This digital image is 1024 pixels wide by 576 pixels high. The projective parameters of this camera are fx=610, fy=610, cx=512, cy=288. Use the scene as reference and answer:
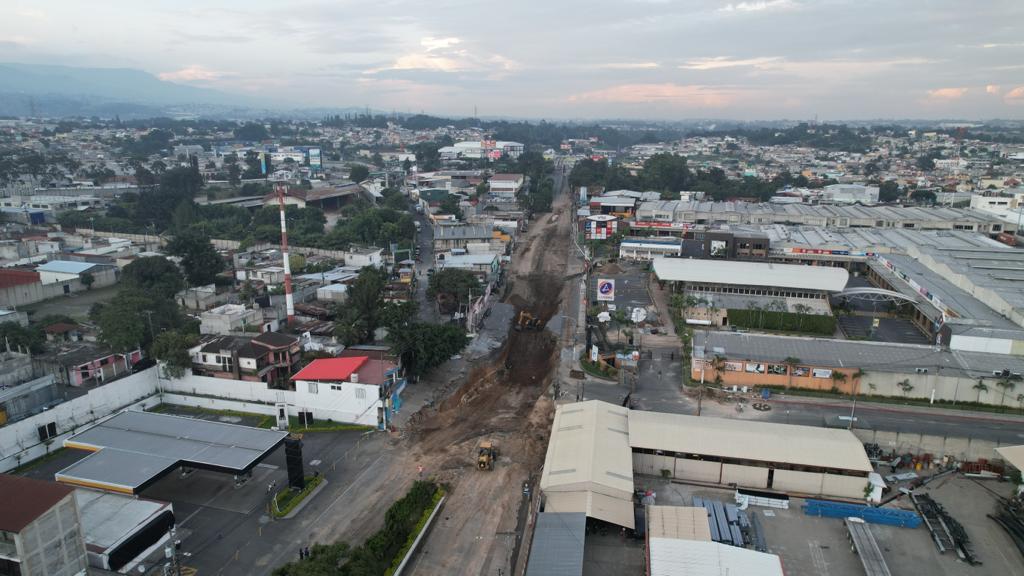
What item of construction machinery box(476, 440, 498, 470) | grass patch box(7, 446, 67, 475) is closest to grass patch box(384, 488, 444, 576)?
construction machinery box(476, 440, 498, 470)

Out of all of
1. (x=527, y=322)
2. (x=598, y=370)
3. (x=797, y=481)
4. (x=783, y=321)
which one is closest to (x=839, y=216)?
(x=783, y=321)

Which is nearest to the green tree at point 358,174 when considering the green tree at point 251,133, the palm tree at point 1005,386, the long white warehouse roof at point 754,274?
the long white warehouse roof at point 754,274

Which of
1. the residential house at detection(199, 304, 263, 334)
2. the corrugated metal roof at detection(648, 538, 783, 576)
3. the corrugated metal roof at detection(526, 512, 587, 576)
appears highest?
the residential house at detection(199, 304, 263, 334)

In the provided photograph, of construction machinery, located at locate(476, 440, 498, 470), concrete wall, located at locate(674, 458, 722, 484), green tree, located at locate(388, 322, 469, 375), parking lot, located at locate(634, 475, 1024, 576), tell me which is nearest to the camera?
parking lot, located at locate(634, 475, 1024, 576)

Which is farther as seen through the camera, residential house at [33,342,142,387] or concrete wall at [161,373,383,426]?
residential house at [33,342,142,387]

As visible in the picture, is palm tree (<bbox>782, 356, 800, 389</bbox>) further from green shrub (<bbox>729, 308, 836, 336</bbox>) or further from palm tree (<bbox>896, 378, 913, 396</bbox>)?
green shrub (<bbox>729, 308, 836, 336</bbox>)

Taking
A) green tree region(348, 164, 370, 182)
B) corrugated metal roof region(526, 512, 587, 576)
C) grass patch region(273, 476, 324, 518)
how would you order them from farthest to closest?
green tree region(348, 164, 370, 182) < grass patch region(273, 476, 324, 518) < corrugated metal roof region(526, 512, 587, 576)
